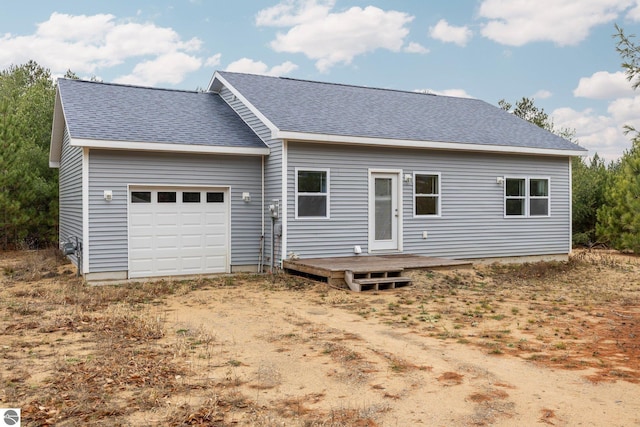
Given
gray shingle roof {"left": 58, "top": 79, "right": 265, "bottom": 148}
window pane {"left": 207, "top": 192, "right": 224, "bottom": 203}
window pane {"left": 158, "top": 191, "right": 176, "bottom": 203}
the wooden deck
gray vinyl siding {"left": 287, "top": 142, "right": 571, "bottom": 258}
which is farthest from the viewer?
window pane {"left": 207, "top": 192, "right": 224, "bottom": 203}

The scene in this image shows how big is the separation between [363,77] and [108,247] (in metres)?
22.3

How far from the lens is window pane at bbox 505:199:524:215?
1488 centimetres

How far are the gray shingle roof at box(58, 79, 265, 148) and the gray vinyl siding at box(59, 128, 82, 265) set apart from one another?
91cm

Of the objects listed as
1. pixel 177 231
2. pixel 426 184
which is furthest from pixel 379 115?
pixel 177 231

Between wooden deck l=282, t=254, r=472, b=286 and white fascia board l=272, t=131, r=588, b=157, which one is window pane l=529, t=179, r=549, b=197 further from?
wooden deck l=282, t=254, r=472, b=286

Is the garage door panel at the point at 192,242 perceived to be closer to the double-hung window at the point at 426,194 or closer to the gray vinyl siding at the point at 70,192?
the gray vinyl siding at the point at 70,192

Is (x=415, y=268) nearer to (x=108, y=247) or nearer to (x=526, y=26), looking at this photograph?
(x=108, y=247)

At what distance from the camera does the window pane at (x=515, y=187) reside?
586 inches

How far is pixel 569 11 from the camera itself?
16.6 meters

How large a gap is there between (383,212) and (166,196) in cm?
489

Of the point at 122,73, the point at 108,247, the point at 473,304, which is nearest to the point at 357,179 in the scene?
the point at 473,304

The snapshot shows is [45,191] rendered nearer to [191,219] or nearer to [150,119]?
[150,119]

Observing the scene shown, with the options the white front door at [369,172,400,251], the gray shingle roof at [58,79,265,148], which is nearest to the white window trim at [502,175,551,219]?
the white front door at [369,172,400,251]

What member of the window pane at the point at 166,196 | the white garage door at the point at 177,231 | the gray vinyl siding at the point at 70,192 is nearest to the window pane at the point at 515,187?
the white garage door at the point at 177,231
